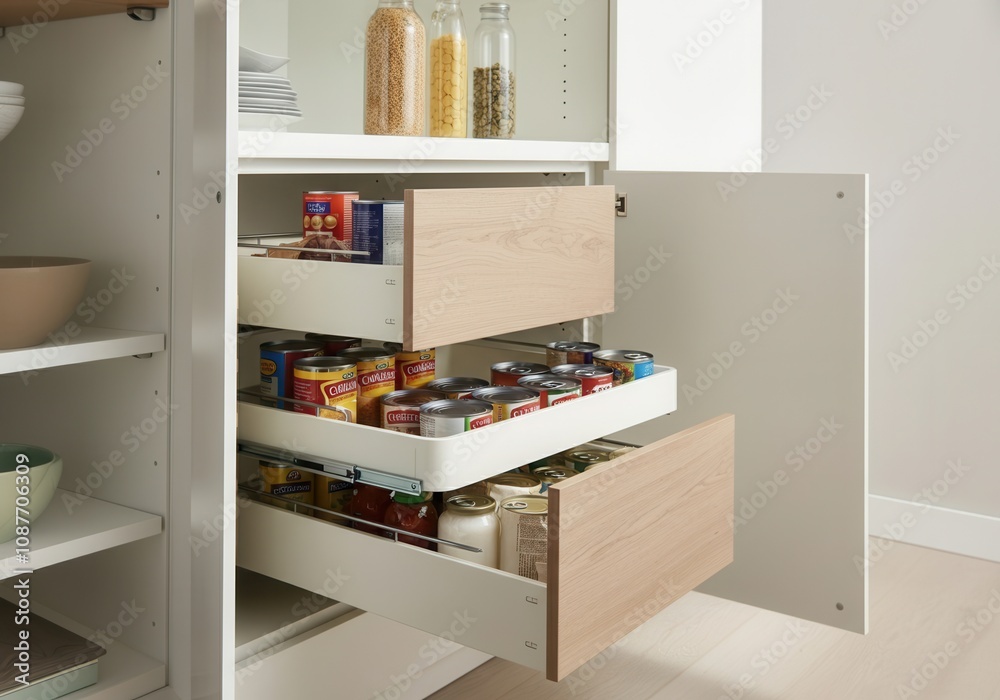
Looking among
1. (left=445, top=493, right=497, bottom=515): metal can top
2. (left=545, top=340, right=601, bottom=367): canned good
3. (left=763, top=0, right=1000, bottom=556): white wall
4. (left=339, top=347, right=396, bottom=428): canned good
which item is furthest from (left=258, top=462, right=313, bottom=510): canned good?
(left=763, top=0, right=1000, bottom=556): white wall

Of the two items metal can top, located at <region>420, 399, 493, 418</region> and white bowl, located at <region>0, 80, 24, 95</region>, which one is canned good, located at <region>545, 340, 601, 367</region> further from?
white bowl, located at <region>0, 80, 24, 95</region>

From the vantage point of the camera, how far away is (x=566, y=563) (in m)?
1.04

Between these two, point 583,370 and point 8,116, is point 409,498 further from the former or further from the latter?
point 8,116

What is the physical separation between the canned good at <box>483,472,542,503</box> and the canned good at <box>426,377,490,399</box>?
127 millimetres

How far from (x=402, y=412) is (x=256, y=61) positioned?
54 cm

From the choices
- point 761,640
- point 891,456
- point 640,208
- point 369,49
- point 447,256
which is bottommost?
point 761,640

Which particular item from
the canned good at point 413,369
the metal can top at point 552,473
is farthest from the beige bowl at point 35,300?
the metal can top at point 552,473

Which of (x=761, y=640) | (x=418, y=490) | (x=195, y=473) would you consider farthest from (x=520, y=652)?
(x=761, y=640)

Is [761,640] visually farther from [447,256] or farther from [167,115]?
[167,115]

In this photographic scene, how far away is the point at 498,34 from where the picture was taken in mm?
1586

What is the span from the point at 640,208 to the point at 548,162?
185 millimetres

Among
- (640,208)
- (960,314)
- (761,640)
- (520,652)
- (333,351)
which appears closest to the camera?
(520,652)

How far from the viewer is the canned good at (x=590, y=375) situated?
1.40 metres

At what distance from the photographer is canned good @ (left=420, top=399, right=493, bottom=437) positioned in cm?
117
